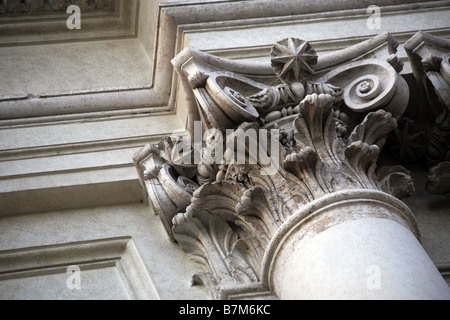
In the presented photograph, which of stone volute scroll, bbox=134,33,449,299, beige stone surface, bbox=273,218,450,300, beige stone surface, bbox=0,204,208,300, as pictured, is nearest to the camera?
beige stone surface, bbox=273,218,450,300

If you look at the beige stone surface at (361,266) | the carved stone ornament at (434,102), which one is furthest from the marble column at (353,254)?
the carved stone ornament at (434,102)

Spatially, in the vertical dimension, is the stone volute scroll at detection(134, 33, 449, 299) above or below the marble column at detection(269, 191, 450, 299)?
above

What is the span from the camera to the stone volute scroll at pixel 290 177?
441 cm

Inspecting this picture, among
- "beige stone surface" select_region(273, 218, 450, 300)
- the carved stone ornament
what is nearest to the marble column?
"beige stone surface" select_region(273, 218, 450, 300)

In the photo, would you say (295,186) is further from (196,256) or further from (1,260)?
(1,260)

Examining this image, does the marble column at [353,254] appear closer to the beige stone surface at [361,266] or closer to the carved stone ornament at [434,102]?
the beige stone surface at [361,266]

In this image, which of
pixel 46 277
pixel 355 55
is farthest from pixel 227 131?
pixel 46 277

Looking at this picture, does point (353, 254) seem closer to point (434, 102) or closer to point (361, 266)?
point (361, 266)

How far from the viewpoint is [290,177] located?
16.0ft

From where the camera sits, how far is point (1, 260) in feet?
18.9

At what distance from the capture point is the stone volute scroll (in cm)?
441

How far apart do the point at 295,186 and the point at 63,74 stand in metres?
3.31

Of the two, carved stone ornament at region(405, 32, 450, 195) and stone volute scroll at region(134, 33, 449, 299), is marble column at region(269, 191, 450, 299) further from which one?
carved stone ornament at region(405, 32, 450, 195)
